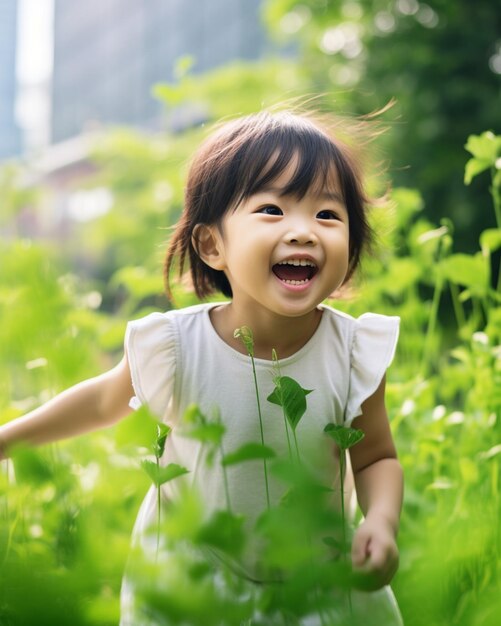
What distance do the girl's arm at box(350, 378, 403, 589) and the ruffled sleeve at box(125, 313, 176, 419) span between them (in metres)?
0.21

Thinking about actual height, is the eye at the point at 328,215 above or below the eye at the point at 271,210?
below

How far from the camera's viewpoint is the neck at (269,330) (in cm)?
89

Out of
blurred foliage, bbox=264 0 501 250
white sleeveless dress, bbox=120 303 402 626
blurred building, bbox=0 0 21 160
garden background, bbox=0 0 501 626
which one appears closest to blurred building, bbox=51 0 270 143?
blurred building, bbox=0 0 21 160

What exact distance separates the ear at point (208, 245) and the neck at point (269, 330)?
51 mm

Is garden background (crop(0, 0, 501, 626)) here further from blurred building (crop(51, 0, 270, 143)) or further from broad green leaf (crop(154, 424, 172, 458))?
blurred building (crop(51, 0, 270, 143))

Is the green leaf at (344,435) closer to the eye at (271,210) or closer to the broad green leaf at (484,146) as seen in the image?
the eye at (271,210)

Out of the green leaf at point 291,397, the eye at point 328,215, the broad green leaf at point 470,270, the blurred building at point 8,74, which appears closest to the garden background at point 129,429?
the broad green leaf at point 470,270

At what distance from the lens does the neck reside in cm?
89

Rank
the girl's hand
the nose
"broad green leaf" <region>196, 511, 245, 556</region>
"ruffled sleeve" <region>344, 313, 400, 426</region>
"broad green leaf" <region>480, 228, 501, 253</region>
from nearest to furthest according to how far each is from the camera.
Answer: "broad green leaf" <region>196, 511, 245, 556</region> < the girl's hand < the nose < "ruffled sleeve" <region>344, 313, 400, 426</region> < "broad green leaf" <region>480, 228, 501, 253</region>

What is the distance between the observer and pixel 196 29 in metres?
21.8

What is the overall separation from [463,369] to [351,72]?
624 cm

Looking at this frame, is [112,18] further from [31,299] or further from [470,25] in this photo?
[31,299]

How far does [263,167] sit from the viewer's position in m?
0.85

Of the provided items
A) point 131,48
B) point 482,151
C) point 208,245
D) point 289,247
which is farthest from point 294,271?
point 131,48
